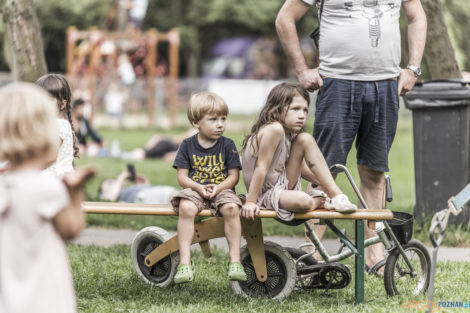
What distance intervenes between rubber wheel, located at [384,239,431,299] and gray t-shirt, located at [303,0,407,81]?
43.0 inches

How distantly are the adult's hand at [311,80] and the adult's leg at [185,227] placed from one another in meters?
1.07

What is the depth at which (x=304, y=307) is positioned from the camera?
450 centimetres

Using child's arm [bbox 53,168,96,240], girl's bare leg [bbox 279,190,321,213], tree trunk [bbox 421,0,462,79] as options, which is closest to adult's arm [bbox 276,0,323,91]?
girl's bare leg [bbox 279,190,321,213]

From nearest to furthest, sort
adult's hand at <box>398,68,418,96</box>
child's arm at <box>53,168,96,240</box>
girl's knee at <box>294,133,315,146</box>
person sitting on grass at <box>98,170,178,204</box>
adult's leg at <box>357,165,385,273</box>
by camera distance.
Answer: child's arm at <box>53,168,96,240</box> → girl's knee at <box>294,133,315,146</box> → adult's hand at <box>398,68,418,96</box> → adult's leg at <box>357,165,385,273</box> → person sitting on grass at <box>98,170,178,204</box>

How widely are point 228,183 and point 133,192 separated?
12.5 ft

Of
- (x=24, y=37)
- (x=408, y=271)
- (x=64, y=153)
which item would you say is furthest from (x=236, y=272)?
(x=24, y=37)

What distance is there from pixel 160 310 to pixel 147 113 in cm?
2057

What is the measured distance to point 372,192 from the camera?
17.3 ft

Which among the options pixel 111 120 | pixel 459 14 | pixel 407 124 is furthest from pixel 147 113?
pixel 459 14

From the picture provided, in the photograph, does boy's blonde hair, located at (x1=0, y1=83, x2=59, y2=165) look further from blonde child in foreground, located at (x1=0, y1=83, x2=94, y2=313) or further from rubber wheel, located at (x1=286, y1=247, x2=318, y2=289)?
rubber wheel, located at (x1=286, y1=247, x2=318, y2=289)

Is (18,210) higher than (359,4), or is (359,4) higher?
(359,4)

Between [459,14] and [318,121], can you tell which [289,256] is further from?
[459,14]

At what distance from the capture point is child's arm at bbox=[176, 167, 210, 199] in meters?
4.66

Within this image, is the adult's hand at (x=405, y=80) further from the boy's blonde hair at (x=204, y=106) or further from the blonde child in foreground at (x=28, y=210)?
the blonde child in foreground at (x=28, y=210)
